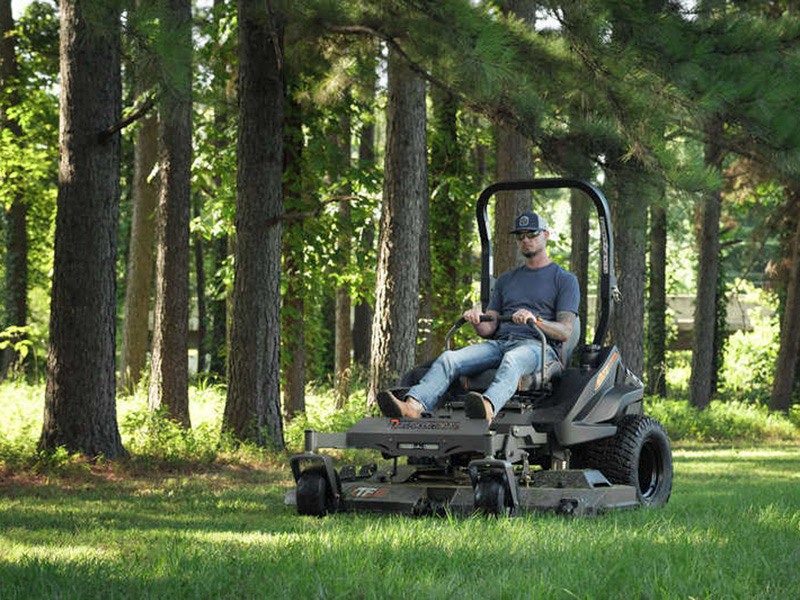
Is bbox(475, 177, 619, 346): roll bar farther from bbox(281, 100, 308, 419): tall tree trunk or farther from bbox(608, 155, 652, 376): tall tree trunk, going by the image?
bbox(281, 100, 308, 419): tall tree trunk

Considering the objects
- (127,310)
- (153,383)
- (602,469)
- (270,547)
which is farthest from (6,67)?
(270,547)

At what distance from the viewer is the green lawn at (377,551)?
490 cm

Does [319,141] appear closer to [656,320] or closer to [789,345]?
[789,345]

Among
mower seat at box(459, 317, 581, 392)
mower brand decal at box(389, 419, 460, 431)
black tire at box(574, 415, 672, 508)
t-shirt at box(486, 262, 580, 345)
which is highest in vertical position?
t-shirt at box(486, 262, 580, 345)

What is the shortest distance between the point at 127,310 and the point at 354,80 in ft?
20.3

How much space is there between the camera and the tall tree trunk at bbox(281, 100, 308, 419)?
17422 mm

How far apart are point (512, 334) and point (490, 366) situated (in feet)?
1.20

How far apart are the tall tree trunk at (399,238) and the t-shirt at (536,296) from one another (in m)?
5.29

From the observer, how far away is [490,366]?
8719 millimetres

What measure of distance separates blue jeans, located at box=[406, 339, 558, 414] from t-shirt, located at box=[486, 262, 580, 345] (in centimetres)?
20

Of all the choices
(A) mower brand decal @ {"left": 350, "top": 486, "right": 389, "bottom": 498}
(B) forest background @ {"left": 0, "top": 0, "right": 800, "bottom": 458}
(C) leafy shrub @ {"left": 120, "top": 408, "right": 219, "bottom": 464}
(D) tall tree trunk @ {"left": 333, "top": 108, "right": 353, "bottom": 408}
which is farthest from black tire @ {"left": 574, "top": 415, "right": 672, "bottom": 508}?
(D) tall tree trunk @ {"left": 333, "top": 108, "right": 353, "bottom": 408}

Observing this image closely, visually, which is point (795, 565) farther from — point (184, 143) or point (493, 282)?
point (184, 143)

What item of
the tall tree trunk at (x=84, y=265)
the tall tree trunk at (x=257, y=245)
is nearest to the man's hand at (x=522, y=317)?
the tall tree trunk at (x=84, y=265)

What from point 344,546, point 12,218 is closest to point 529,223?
point 344,546
